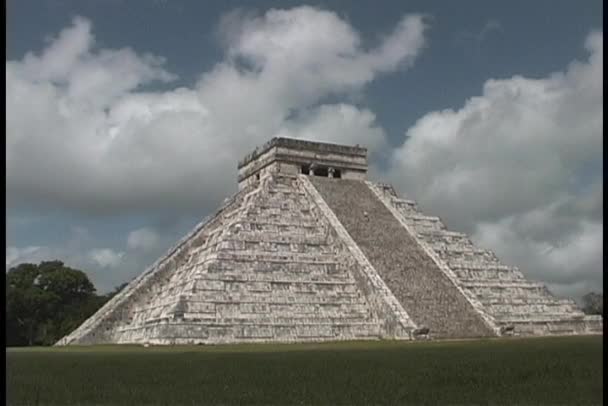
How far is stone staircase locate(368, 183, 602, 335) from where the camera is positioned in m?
22.3

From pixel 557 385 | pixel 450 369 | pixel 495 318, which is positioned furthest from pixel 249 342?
pixel 557 385

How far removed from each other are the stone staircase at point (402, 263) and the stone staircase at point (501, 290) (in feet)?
2.05

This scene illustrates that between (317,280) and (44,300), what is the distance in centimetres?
2248

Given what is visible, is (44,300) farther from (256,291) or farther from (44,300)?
(256,291)

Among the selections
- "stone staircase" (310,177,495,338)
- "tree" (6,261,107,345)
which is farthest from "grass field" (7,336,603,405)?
"tree" (6,261,107,345)

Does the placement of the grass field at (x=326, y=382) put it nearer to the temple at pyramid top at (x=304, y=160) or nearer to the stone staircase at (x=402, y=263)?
the stone staircase at (x=402, y=263)

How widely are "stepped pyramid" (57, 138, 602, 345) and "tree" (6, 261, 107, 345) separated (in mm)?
15267

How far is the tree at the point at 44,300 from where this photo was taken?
1519 inches

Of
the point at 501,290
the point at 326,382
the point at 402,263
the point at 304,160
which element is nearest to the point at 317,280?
the point at 402,263

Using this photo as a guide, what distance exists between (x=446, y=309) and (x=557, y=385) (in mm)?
14517

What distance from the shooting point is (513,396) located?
6184mm

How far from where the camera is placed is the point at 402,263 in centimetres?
2308

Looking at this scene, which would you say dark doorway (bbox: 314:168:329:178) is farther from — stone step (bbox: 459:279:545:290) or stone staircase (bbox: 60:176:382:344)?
stone step (bbox: 459:279:545:290)

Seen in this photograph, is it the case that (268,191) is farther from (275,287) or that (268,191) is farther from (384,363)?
(384,363)
